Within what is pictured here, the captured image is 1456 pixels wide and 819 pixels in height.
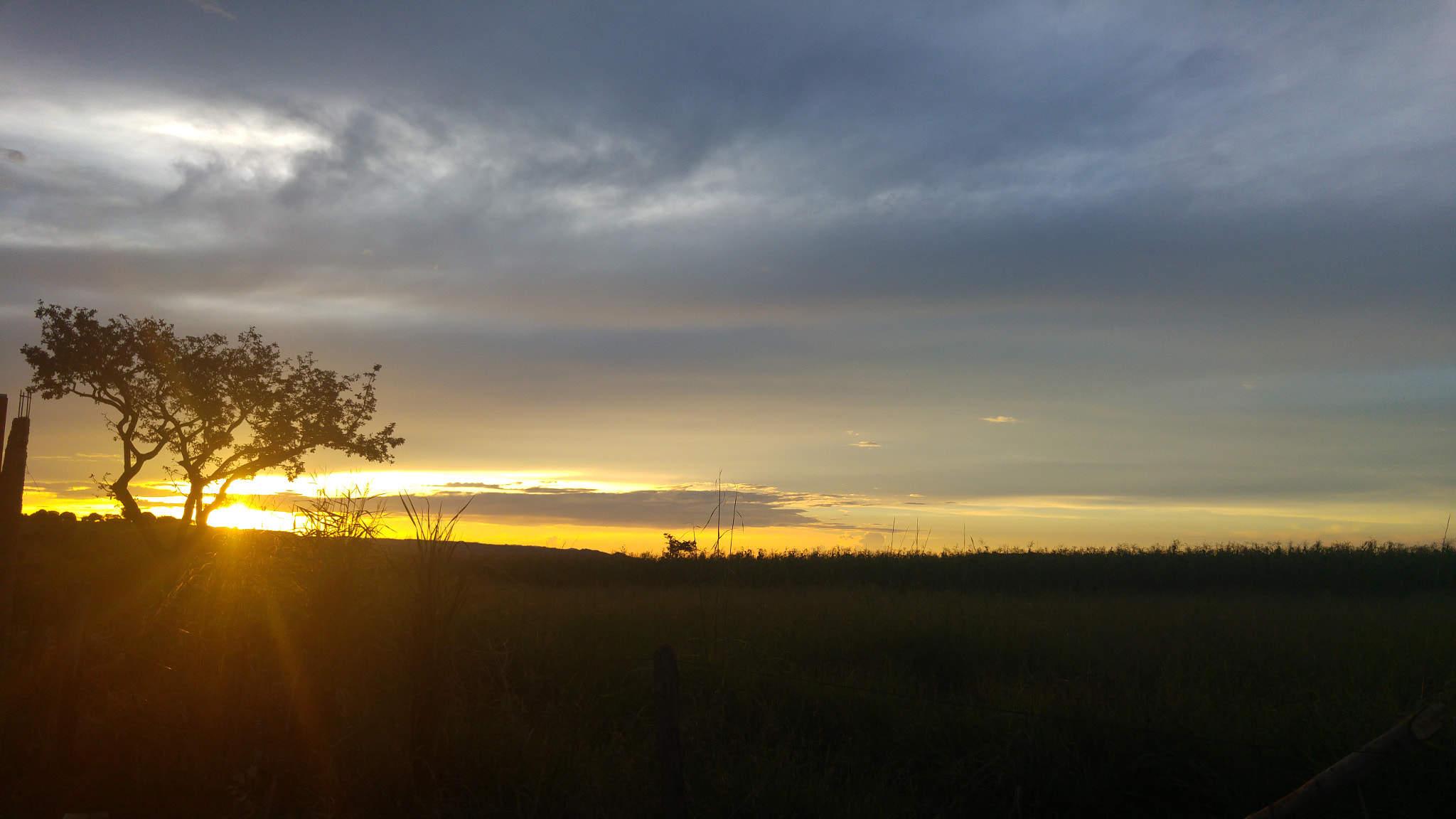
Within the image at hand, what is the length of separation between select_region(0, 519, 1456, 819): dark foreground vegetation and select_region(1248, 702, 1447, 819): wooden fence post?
168cm

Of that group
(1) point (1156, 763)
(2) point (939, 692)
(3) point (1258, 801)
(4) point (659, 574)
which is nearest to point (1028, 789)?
(1) point (1156, 763)

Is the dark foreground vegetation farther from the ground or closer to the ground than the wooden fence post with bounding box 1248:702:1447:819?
closer to the ground

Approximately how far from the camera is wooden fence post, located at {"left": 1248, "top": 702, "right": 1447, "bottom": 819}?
3.67m

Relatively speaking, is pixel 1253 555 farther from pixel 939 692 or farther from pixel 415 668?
pixel 415 668

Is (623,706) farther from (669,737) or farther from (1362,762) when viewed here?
(1362,762)

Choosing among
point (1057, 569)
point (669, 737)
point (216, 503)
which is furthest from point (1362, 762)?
point (216, 503)

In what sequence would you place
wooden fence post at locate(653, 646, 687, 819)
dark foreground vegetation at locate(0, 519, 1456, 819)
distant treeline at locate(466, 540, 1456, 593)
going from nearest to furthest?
wooden fence post at locate(653, 646, 687, 819), dark foreground vegetation at locate(0, 519, 1456, 819), distant treeline at locate(466, 540, 1456, 593)

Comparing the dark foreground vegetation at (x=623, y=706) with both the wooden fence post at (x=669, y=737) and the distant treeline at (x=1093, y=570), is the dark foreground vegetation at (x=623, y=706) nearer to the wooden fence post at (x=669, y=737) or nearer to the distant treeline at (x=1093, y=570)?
Answer: the wooden fence post at (x=669, y=737)

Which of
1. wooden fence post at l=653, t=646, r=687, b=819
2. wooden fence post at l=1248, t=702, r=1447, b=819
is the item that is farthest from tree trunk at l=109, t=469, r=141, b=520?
wooden fence post at l=1248, t=702, r=1447, b=819

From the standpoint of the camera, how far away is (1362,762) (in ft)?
12.4

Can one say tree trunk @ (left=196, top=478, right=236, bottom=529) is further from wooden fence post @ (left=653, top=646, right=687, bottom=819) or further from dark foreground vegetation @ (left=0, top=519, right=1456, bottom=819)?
wooden fence post @ (left=653, top=646, right=687, bottom=819)

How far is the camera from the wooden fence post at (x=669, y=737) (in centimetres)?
447

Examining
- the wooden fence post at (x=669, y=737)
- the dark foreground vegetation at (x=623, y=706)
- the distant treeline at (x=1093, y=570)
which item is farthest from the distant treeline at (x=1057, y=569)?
the wooden fence post at (x=669, y=737)

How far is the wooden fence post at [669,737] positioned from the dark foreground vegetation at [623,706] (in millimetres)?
1041
